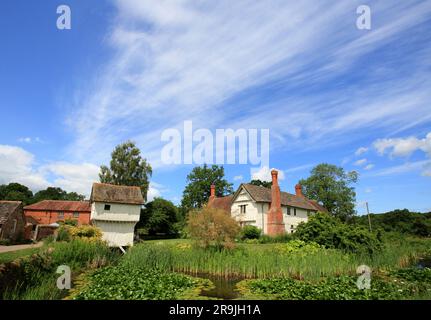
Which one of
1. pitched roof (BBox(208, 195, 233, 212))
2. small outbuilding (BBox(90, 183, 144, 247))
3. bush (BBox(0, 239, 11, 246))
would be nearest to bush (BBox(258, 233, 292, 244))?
pitched roof (BBox(208, 195, 233, 212))

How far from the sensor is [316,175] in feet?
198

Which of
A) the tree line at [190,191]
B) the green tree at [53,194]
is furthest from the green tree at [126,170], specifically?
the green tree at [53,194]

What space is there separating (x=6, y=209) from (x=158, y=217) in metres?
19.7

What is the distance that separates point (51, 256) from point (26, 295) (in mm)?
5511

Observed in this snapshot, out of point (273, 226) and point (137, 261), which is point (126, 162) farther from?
point (137, 261)

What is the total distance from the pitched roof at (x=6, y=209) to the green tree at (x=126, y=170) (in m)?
14.9

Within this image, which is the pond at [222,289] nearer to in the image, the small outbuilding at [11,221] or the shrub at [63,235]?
the shrub at [63,235]

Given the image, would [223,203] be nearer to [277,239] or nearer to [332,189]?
[277,239]

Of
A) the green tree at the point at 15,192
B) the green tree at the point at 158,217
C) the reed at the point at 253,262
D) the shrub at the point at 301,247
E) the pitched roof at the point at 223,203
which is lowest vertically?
the reed at the point at 253,262

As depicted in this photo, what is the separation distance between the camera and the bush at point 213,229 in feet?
60.6

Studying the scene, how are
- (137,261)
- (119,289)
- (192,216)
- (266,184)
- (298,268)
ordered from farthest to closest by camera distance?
(266,184) < (192,216) < (137,261) < (298,268) < (119,289)

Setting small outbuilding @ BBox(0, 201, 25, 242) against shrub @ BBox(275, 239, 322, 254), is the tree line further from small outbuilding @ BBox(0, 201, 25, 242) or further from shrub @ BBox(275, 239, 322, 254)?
shrub @ BBox(275, 239, 322, 254)

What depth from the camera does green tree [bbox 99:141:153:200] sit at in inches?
1763
